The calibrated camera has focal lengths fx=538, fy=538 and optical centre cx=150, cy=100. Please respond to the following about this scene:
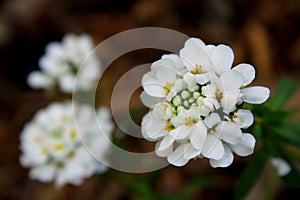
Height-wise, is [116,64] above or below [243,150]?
below

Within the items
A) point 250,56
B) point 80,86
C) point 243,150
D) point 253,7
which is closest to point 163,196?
point 80,86

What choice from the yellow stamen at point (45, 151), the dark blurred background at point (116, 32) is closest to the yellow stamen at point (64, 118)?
the yellow stamen at point (45, 151)

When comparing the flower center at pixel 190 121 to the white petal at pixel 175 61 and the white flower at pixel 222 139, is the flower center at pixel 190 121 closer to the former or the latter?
the white flower at pixel 222 139

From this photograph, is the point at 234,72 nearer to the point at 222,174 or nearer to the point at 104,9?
the point at 222,174

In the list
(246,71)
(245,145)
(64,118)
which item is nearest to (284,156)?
(245,145)

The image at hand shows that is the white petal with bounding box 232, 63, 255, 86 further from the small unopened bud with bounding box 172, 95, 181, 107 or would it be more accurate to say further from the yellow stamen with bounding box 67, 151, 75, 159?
the yellow stamen with bounding box 67, 151, 75, 159

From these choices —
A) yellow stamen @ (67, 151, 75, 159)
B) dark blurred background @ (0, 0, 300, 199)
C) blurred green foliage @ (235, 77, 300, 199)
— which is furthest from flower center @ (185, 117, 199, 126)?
dark blurred background @ (0, 0, 300, 199)

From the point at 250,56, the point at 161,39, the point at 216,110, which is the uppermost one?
the point at 216,110
